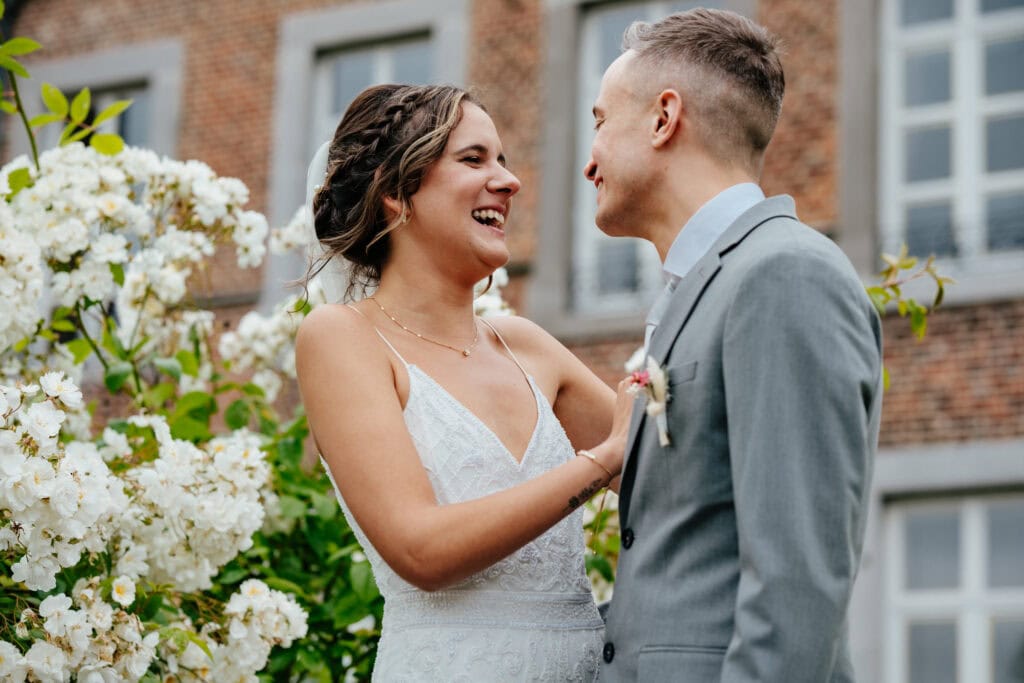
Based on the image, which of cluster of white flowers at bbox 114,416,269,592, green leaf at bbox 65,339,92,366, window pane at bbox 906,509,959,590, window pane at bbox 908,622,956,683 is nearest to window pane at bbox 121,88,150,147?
window pane at bbox 906,509,959,590

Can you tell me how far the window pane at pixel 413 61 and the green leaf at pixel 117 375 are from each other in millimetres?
7470

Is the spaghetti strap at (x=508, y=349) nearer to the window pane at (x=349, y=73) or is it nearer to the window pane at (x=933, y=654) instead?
the window pane at (x=933, y=654)

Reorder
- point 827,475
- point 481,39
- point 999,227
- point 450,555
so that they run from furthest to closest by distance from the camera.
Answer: point 481,39 → point 999,227 → point 450,555 → point 827,475

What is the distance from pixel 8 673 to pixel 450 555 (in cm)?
102

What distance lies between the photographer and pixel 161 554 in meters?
3.66

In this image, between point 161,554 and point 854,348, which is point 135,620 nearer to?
point 161,554

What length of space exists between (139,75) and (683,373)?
1057 cm

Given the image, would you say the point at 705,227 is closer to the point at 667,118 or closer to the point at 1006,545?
the point at 667,118

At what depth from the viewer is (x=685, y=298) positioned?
2.61 meters

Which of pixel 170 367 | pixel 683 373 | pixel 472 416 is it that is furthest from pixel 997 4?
pixel 683 373

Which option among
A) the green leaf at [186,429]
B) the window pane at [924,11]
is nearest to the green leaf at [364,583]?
the green leaf at [186,429]

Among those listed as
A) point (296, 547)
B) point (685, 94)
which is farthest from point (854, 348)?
point (296, 547)

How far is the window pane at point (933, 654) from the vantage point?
9.10 m

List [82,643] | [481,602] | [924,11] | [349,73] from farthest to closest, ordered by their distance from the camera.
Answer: [349,73] < [924,11] < [82,643] < [481,602]
